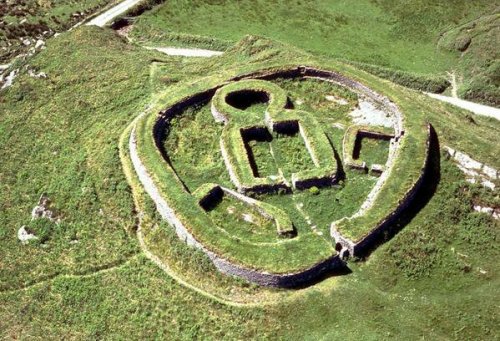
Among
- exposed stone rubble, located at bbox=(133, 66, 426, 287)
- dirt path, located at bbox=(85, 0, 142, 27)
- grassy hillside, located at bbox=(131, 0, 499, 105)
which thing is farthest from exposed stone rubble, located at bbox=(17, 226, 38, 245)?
dirt path, located at bbox=(85, 0, 142, 27)

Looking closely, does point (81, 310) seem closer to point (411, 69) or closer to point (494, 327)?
point (494, 327)

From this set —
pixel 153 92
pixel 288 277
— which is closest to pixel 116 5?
pixel 153 92

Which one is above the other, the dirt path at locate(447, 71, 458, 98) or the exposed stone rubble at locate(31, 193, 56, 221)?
the exposed stone rubble at locate(31, 193, 56, 221)

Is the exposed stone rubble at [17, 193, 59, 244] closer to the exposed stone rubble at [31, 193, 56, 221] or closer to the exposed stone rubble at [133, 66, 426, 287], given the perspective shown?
the exposed stone rubble at [31, 193, 56, 221]

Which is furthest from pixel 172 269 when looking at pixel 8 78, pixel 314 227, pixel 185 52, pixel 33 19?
pixel 33 19

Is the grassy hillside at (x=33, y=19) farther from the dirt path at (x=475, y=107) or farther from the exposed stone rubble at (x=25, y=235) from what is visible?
the dirt path at (x=475, y=107)

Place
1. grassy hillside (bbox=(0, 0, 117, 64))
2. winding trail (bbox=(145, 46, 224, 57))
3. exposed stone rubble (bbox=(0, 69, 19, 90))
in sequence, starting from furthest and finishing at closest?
grassy hillside (bbox=(0, 0, 117, 64)) → winding trail (bbox=(145, 46, 224, 57)) → exposed stone rubble (bbox=(0, 69, 19, 90))
